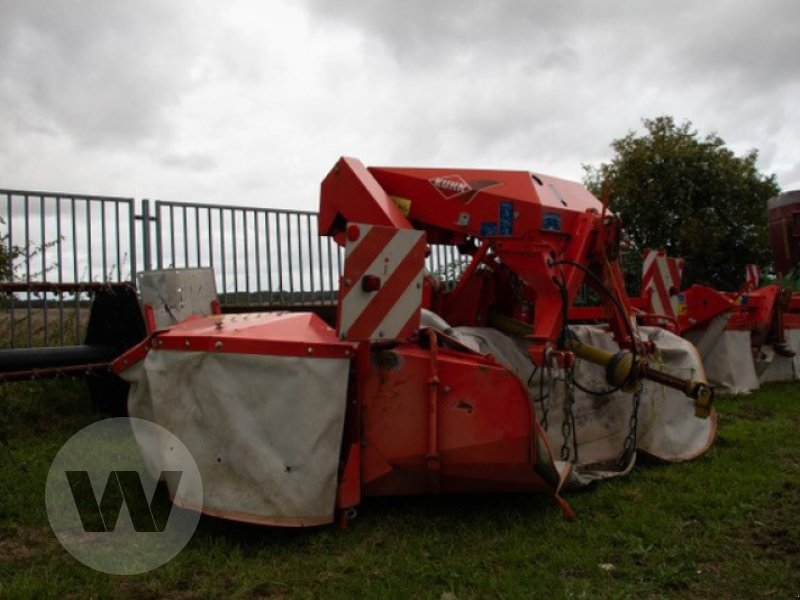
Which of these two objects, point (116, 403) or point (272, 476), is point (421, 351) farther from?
point (116, 403)

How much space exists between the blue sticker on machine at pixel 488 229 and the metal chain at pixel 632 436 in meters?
1.28

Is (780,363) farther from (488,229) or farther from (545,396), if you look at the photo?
(488,229)

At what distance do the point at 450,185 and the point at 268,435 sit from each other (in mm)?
1852

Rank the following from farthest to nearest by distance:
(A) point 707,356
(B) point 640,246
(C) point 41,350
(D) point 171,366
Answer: (B) point 640,246 < (A) point 707,356 < (C) point 41,350 < (D) point 171,366

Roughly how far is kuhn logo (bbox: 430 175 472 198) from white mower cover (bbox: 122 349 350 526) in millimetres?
1407

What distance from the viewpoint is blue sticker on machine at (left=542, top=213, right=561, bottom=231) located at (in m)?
4.07

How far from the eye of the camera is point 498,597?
2.72 metres

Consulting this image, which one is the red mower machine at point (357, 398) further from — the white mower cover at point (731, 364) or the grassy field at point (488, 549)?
the white mower cover at point (731, 364)

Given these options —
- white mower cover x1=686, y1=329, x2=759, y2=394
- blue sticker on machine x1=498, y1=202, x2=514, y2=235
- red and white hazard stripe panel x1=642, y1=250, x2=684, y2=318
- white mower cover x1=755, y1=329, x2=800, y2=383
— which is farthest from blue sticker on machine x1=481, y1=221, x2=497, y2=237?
white mower cover x1=755, y1=329, x2=800, y2=383

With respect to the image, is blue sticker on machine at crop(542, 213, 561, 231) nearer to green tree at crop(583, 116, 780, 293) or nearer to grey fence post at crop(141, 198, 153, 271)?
grey fence post at crop(141, 198, 153, 271)

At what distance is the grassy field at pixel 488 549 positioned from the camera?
279cm

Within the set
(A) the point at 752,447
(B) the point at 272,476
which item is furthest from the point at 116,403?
(A) the point at 752,447

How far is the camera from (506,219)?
412 centimetres

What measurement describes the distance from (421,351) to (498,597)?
1.17 meters
